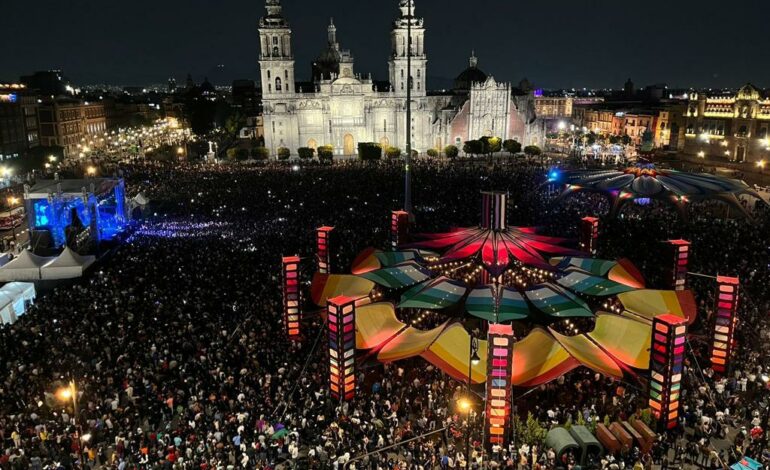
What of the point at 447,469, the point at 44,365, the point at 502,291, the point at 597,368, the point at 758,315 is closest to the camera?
the point at 447,469

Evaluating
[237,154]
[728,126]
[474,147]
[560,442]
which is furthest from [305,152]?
[560,442]

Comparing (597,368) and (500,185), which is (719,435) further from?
(500,185)

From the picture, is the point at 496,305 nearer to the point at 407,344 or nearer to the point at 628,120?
the point at 407,344

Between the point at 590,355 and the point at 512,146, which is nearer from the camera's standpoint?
the point at 590,355

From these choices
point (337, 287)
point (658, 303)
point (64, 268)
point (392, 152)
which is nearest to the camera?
point (658, 303)

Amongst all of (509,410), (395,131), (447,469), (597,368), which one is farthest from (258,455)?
(395,131)

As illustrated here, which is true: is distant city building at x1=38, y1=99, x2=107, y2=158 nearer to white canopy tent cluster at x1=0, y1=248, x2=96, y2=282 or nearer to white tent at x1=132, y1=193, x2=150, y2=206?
white tent at x1=132, y1=193, x2=150, y2=206

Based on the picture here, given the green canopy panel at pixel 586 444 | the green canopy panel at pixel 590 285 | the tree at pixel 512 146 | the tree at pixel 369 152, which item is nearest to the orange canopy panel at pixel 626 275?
the green canopy panel at pixel 590 285
